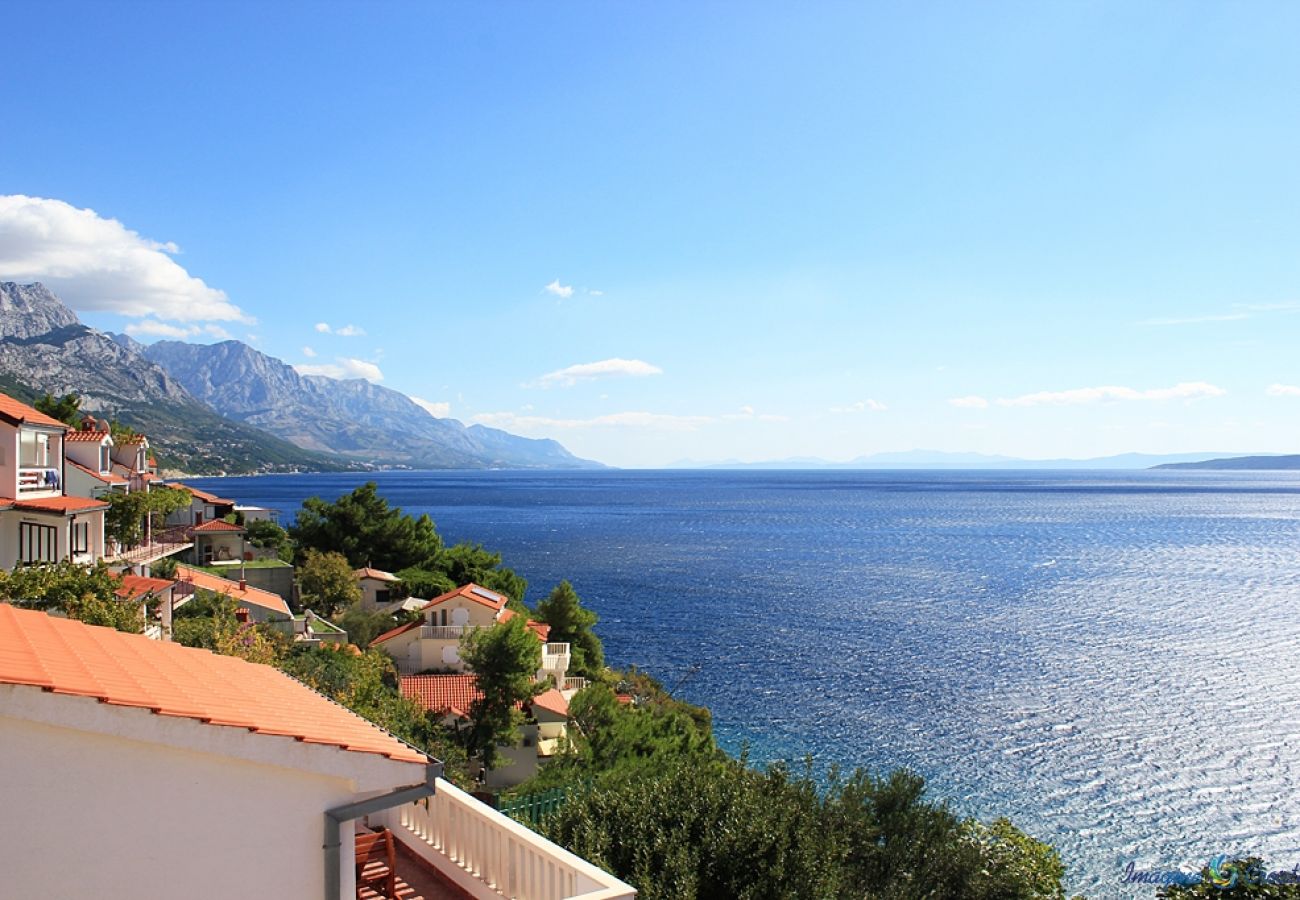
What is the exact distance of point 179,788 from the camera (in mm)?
5680

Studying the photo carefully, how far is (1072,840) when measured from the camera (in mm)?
29031

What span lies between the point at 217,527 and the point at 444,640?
22999 millimetres

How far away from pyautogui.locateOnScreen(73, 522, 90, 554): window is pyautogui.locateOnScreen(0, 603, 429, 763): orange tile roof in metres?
22.1

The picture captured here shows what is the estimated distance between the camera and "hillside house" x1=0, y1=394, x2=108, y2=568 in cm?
2367

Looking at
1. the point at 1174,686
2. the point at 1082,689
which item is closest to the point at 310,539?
the point at 1082,689

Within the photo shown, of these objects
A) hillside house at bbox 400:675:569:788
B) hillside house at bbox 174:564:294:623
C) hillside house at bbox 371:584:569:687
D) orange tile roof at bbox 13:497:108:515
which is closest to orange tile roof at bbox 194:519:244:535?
hillside house at bbox 174:564:294:623

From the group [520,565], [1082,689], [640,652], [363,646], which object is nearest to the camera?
[363,646]

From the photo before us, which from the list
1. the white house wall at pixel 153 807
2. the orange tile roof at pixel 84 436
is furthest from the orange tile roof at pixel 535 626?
the white house wall at pixel 153 807

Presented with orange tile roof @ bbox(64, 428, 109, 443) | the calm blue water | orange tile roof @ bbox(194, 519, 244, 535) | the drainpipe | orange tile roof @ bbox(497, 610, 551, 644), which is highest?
orange tile roof @ bbox(64, 428, 109, 443)

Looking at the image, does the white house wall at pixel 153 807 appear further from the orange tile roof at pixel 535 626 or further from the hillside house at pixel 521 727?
the orange tile roof at pixel 535 626

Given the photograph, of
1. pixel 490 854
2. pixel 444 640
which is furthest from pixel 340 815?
pixel 444 640

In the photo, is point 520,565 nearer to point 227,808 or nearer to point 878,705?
point 878,705

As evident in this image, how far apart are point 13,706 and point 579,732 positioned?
79.6 ft

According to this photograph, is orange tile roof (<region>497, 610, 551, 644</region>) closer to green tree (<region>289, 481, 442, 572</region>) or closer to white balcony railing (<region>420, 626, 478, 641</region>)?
white balcony railing (<region>420, 626, 478, 641</region>)
